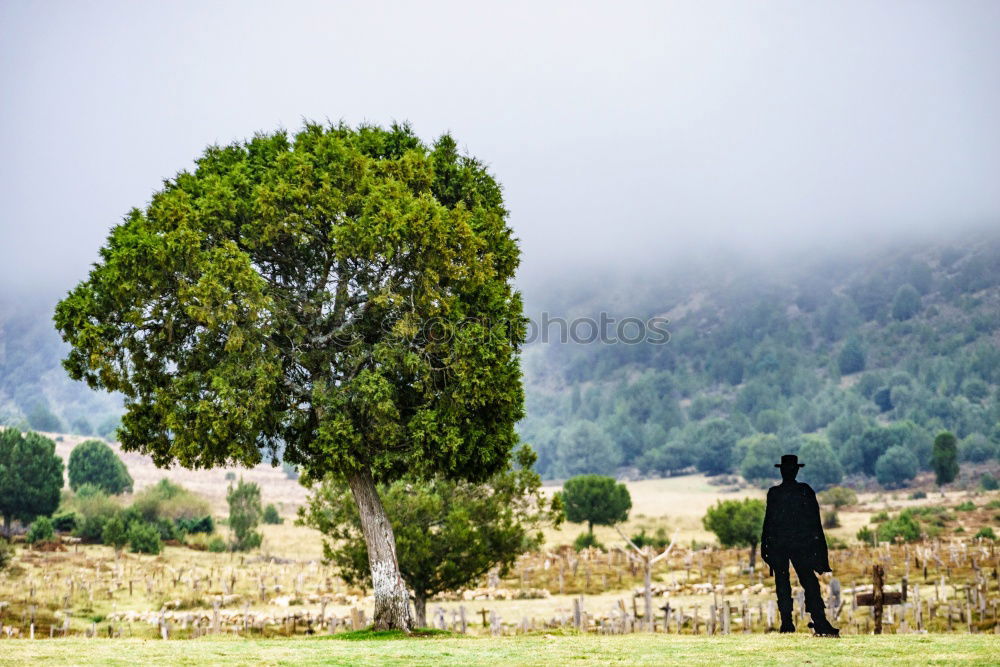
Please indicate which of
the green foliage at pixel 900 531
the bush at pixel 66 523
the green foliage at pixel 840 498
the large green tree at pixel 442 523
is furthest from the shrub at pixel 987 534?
the bush at pixel 66 523

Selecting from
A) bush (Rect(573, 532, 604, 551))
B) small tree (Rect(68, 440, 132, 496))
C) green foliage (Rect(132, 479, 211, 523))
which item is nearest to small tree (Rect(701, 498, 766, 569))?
bush (Rect(573, 532, 604, 551))

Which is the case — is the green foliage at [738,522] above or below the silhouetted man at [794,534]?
below

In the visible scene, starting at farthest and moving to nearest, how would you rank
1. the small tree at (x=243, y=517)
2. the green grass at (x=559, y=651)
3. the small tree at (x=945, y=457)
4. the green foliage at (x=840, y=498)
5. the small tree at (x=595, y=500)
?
1. the small tree at (x=945, y=457)
2. the green foliage at (x=840, y=498)
3. the small tree at (x=595, y=500)
4. the small tree at (x=243, y=517)
5. the green grass at (x=559, y=651)

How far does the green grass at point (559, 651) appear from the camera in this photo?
13766 millimetres

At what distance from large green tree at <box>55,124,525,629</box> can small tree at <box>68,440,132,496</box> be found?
10937 centimetres

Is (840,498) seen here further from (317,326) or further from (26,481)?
(317,326)

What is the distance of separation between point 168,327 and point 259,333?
226cm

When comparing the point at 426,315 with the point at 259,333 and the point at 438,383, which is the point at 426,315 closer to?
the point at 438,383

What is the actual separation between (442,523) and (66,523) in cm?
6522

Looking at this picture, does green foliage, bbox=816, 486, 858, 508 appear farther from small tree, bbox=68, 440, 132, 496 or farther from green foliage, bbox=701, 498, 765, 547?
small tree, bbox=68, 440, 132, 496

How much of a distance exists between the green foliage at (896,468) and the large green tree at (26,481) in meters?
167

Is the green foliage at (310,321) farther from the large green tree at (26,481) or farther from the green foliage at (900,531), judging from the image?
the green foliage at (900,531)

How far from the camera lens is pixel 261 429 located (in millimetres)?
21797

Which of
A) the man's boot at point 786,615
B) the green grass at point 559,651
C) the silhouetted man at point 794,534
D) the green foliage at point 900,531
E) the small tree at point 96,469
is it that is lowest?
the green foliage at point 900,531
